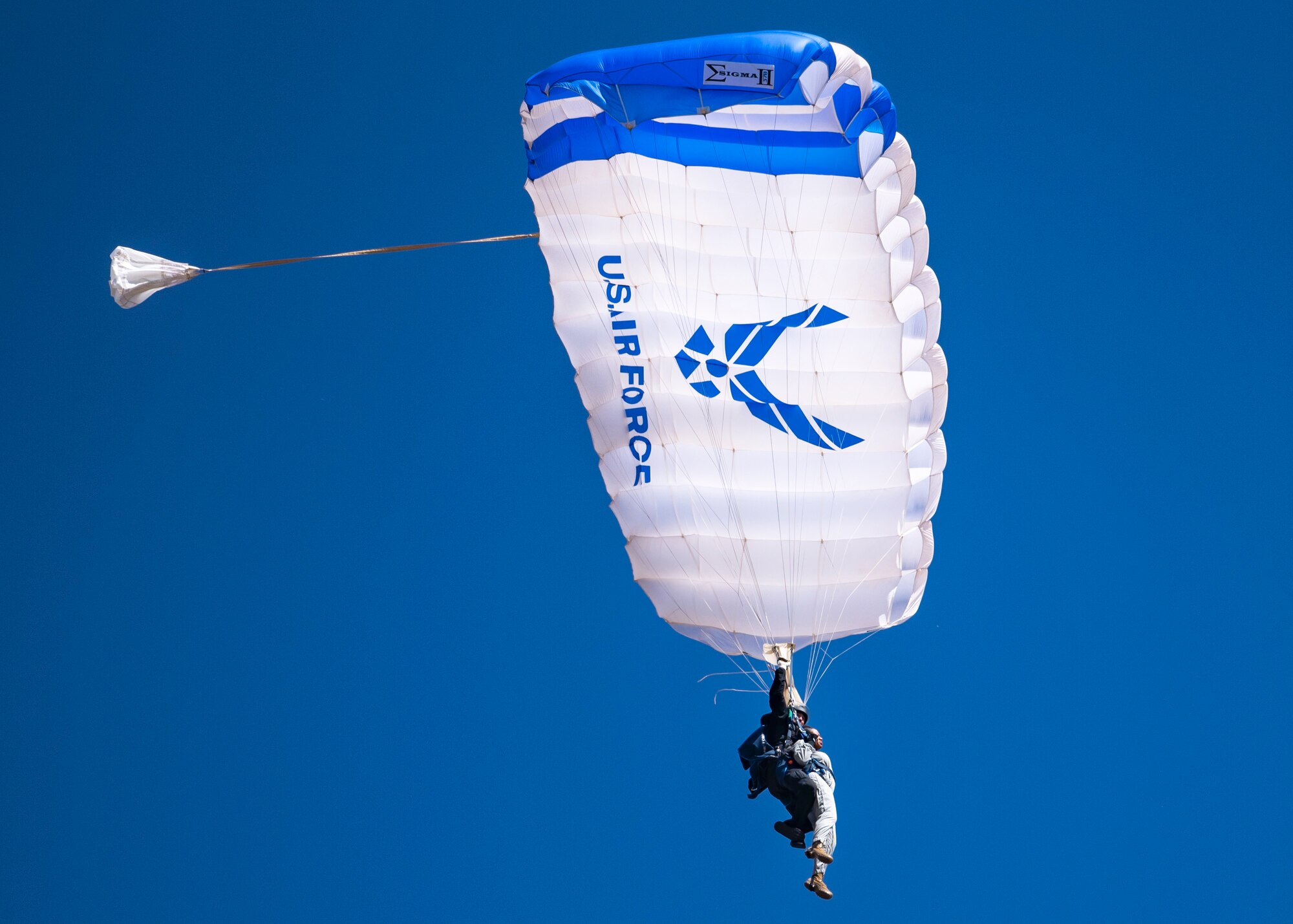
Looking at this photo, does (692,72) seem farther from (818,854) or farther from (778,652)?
(818,854)

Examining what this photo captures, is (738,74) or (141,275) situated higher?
(738,74)

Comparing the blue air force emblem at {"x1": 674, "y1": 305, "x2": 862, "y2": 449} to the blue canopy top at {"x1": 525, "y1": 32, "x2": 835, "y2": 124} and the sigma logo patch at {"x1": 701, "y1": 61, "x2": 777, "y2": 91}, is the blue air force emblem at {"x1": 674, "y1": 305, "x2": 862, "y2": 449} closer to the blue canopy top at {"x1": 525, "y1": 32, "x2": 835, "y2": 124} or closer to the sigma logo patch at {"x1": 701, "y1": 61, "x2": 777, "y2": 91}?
the blue canopy top at {"x1": 525, "y1": 32, "x2": 835, "y2": 124}

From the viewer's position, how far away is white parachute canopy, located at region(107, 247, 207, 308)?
1011 cm

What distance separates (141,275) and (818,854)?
4.80 m

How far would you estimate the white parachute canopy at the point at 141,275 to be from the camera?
1011cm

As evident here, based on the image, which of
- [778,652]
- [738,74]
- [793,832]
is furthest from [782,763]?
[738,74]

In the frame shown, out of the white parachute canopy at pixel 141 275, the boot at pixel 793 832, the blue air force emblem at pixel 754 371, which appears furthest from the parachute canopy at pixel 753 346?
the white parachute canopy at pixel 141 275

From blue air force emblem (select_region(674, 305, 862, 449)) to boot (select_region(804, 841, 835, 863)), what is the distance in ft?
7.14

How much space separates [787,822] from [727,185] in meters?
3.43

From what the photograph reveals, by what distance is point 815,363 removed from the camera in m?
10.2

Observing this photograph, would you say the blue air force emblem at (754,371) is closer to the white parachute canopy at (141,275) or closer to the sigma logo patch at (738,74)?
the sigma logo patch at (738,74)

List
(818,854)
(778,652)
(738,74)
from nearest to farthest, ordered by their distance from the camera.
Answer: (738,74) → (818,854) → (778,652)

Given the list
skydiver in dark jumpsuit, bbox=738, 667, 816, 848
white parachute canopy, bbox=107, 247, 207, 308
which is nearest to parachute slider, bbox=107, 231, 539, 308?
white parachute canopy, bbox=107, 247, 207, 308

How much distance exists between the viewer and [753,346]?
10234mm
